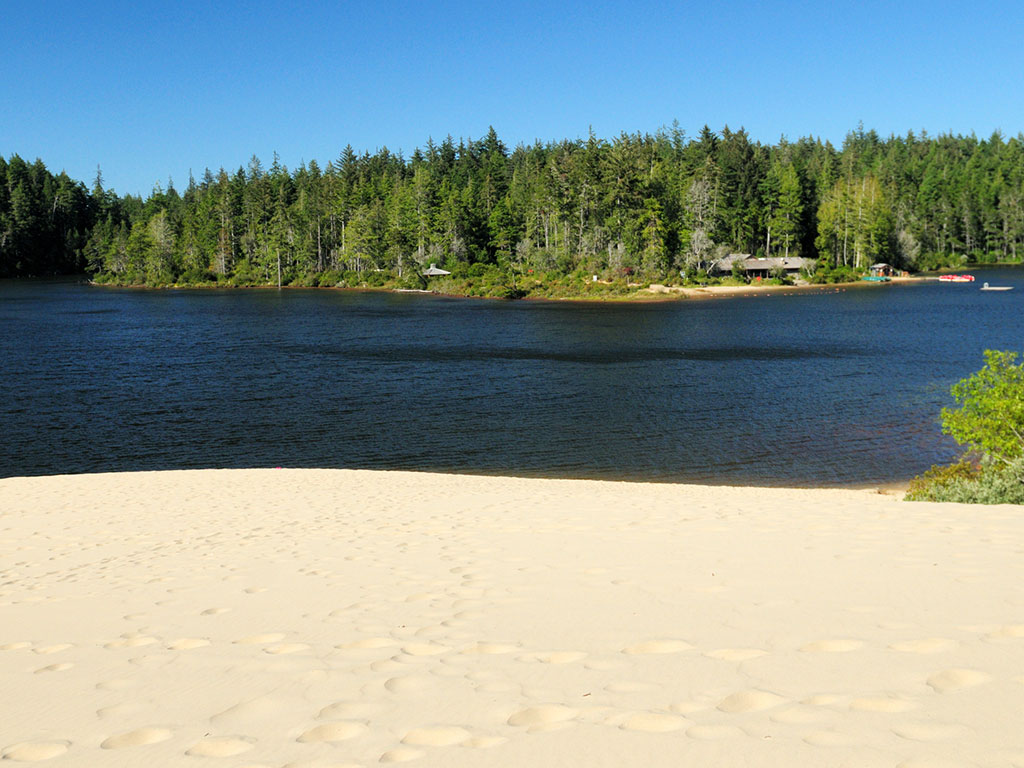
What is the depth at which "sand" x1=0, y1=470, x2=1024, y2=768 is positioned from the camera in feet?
13.5

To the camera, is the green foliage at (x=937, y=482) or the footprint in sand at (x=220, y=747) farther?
the green foliage at (x=937, y=482)

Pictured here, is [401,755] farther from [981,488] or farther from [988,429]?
[988,429]

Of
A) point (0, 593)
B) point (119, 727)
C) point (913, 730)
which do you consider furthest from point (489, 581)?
point (0, 593)

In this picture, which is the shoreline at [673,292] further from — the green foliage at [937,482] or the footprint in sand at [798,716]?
the footprint in sand at [798,716]

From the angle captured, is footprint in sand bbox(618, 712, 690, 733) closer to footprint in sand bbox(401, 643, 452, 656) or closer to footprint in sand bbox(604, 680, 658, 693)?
footprint in sand bbox(604, 680, 658, 693)

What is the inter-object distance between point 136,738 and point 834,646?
166 inches

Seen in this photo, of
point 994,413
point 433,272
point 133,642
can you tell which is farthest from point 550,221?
point 133,642

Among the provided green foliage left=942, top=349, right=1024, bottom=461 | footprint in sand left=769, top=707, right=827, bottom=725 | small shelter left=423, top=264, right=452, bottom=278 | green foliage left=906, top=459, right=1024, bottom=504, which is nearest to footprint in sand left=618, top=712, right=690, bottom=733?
footprint in sand left=769, top=707, right=827, bottom=725

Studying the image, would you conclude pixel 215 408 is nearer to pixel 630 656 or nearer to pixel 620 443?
pixel 620 443

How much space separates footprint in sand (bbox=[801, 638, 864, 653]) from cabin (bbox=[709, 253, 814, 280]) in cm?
11060

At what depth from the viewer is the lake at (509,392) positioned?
2433 centimetres

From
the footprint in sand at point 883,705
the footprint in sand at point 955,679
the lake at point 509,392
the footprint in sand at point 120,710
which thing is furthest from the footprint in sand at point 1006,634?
the lake at point 509,392

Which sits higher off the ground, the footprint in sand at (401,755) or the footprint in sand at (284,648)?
the footprint in sand at (401,755)

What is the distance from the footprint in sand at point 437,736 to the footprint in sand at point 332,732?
304mm
